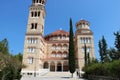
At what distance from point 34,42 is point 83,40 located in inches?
612

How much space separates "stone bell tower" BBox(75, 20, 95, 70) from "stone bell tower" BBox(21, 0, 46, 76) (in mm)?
12035

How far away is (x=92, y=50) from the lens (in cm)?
5056

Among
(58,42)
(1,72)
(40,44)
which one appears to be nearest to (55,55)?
(58,42)

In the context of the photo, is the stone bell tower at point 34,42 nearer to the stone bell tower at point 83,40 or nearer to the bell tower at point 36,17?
the bell tower at point 36,17

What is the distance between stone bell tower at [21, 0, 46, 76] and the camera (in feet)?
159

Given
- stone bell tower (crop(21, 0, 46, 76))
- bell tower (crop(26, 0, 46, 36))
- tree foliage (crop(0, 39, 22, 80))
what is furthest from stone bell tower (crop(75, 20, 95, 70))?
tree foliage (crop(0, 39, 22, 80))

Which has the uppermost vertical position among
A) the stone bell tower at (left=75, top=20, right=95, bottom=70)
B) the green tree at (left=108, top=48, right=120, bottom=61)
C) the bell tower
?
the bell tower

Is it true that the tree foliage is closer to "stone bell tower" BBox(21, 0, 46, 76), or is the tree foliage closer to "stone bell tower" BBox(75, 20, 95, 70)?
"stone bell tower" BBox(21, 0, 46, 76)

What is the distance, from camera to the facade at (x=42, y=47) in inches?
1940

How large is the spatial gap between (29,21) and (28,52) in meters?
10.8

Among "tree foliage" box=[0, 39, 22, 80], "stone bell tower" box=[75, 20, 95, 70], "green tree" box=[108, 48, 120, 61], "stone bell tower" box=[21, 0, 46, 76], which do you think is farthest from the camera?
"stone bell tower" box=[75, 20, 95, 70]

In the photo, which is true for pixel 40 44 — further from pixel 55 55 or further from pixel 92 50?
pixel 92 50

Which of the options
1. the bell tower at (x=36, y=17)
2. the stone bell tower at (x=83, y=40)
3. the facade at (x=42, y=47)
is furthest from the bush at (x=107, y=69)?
the bell tower at (x=36, y=17)

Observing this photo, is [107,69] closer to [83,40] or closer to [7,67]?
[7,67]
